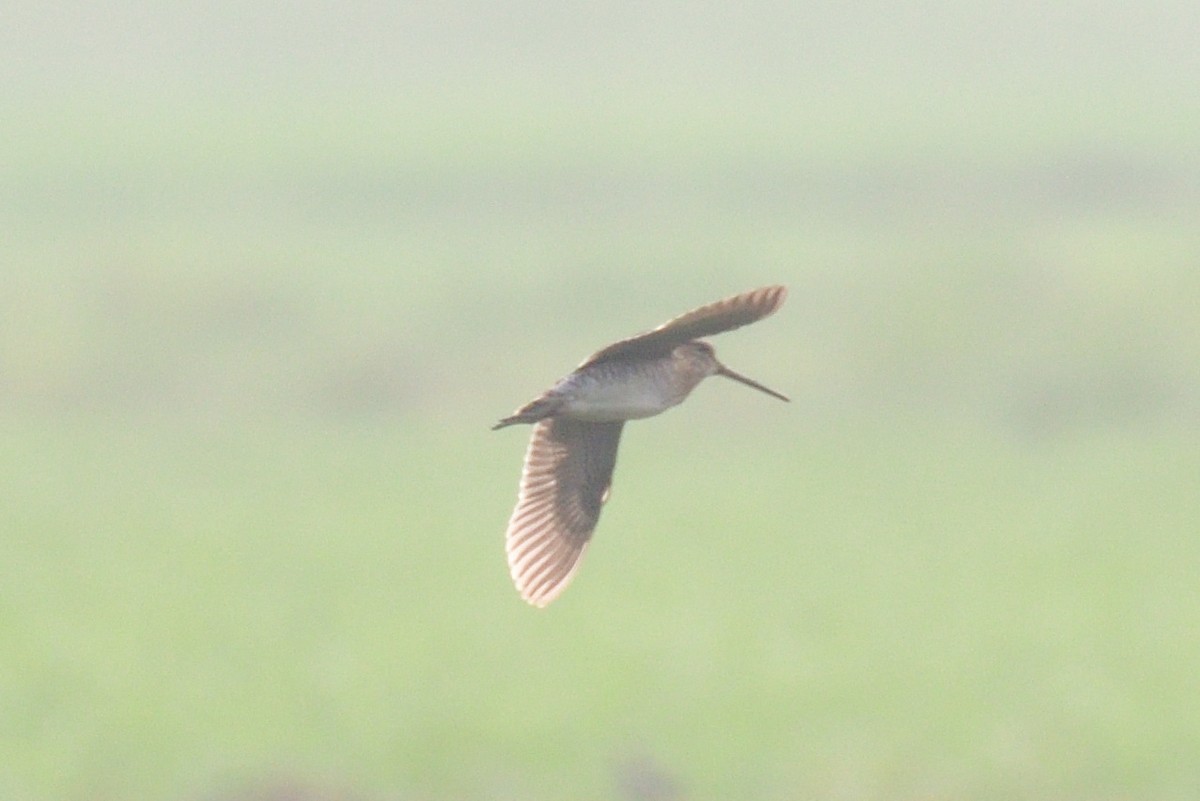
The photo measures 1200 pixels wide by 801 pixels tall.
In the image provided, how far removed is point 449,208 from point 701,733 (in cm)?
1931

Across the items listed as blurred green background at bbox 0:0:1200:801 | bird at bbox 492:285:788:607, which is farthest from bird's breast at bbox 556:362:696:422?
blurred green background at bbox 0:0:1200:801

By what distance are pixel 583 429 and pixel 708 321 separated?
1.51 m

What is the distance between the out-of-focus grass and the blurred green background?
0.05 metres

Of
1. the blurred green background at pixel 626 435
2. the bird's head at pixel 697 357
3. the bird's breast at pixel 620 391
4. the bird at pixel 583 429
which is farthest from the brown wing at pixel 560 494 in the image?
the blurred green background at pixel 626 435

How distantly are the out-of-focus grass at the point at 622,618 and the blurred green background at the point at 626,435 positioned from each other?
5 centimetres

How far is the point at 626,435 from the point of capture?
83.5 ft

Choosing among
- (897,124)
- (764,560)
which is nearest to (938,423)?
(764,560)

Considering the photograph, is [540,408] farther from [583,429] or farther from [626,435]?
[626,435]

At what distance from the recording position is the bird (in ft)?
26.5

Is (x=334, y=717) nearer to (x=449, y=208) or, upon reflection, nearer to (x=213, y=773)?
(x=213, y=773)

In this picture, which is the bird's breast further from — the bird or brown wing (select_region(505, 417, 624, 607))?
brown wing (select_region(505, 417, 624, 607))

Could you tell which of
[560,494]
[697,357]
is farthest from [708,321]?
[560,494]

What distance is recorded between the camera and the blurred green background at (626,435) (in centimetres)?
1831

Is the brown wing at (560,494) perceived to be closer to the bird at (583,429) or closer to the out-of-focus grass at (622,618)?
the bird at (583,429)
